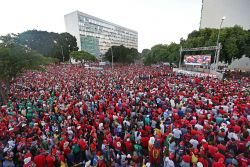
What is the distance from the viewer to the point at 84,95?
16.0 meters

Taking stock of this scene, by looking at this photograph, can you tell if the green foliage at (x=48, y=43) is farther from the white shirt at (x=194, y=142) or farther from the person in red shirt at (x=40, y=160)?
the white shirt at (x=194, y=142)

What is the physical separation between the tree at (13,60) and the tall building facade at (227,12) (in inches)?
2561

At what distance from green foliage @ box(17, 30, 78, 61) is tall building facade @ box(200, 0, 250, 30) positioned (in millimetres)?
53137

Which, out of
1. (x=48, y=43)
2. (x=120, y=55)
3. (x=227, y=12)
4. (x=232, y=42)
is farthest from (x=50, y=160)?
(x=120, y=55)

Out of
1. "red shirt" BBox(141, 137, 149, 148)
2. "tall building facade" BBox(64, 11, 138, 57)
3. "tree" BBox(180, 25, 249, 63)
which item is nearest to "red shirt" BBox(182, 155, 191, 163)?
"red shirt" BBox(141, 137, 149, 148)

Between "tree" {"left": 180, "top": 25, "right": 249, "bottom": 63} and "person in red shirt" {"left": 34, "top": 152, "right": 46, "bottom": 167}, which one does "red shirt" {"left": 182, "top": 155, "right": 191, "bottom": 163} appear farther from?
"tree" {"left": 180, "top": 25, "right": 249, "bottom": 63}

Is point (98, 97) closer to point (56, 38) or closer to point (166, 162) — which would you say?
point (166, 162)

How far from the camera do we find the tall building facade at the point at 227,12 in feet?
210

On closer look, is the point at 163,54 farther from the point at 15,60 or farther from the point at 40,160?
the point at 40,160

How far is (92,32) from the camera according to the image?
12019 centimetres

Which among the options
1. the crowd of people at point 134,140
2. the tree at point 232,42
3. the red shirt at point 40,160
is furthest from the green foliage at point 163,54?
the red shirt at point 40,160

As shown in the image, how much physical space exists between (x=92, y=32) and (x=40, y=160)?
118868 mm

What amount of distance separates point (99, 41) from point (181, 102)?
121943 mm

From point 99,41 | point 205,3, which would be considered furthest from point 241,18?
point 99,41
